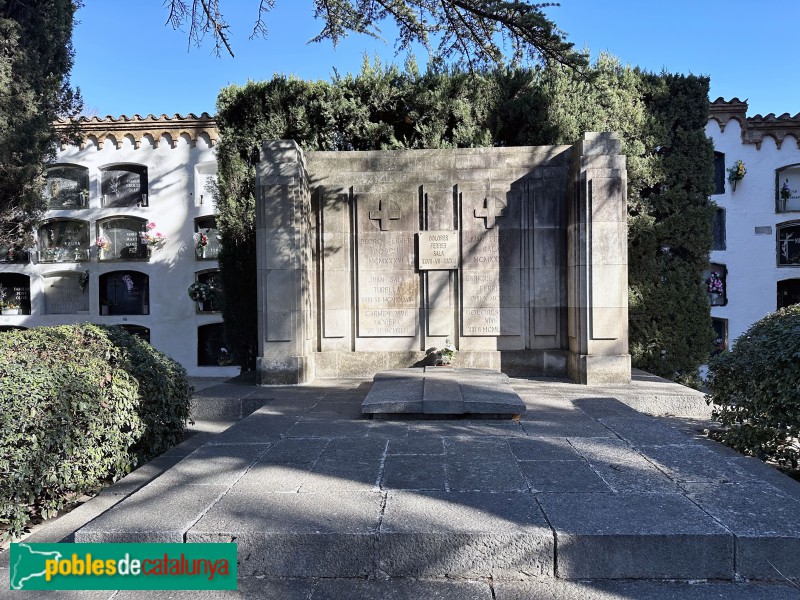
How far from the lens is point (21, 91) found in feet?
28.1

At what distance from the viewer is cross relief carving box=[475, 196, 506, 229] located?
26.5 feet

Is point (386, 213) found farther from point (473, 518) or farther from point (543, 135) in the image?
point (473, 518)

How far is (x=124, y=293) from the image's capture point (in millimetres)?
19516

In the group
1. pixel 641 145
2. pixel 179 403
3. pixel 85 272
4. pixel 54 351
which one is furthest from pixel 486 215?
pixel 85 272

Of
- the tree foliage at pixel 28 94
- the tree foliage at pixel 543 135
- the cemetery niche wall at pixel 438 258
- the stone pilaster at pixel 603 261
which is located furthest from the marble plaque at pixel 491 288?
the tree foliage at pixel 28 94

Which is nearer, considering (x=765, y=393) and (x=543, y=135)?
(x=765, y=393)

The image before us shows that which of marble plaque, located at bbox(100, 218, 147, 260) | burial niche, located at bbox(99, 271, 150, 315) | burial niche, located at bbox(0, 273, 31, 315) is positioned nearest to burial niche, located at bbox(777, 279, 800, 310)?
burial niche, located at bbox(99, 271, 150, 315)

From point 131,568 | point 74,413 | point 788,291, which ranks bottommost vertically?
point 131,568

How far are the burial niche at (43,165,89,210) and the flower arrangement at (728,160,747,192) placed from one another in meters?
23.8

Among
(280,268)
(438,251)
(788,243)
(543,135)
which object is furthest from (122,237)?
(788,243)

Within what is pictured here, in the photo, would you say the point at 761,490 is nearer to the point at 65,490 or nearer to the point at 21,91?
the point at 65,490

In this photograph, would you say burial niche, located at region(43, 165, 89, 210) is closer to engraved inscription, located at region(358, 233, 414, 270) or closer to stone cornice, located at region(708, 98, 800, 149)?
engraved inscription, located at region(358, 233, 414, 270)

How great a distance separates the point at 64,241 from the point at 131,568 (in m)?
20.6

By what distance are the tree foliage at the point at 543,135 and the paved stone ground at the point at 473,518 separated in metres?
5.72
